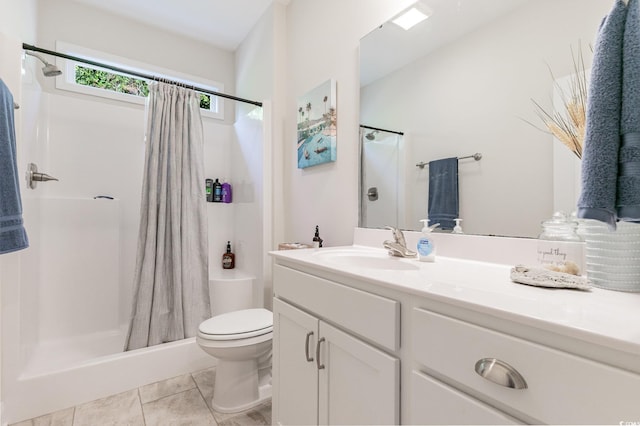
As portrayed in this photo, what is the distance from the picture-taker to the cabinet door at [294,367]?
110cm

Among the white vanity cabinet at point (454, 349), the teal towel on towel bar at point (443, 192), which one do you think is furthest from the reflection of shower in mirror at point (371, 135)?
the white vanity cabinet at point (454, 349)

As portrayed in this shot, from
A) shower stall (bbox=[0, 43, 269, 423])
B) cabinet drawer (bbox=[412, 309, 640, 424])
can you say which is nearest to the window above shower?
shower stall (bbox=[0, 43, 269, 423])

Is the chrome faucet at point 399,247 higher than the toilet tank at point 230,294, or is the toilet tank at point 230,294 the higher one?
the chrome faucet at point 399,247

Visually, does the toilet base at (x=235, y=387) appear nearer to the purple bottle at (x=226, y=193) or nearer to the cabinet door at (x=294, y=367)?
the cabinet door at (x=294, y=367)

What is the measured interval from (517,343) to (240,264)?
2.48 meters

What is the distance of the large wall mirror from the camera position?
986mm

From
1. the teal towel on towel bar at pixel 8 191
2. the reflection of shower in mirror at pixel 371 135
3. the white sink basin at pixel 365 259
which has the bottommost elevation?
the white sink basin at pixel 365 259

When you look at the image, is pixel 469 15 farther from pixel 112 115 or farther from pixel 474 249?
pixel 112 115

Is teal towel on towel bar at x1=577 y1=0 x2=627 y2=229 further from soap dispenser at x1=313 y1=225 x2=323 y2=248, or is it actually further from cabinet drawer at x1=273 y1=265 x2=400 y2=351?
soap dispenser at x1=313 y1=225 x2=323 y2=248

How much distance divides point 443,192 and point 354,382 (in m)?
0.86

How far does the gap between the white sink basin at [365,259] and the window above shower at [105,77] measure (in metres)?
1.96

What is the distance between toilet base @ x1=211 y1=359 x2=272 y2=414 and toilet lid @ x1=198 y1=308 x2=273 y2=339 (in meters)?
0.20

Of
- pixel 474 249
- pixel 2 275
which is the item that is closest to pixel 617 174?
pixel 474 249

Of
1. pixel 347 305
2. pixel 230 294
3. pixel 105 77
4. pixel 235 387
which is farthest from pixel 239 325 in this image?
pixel 105 77
